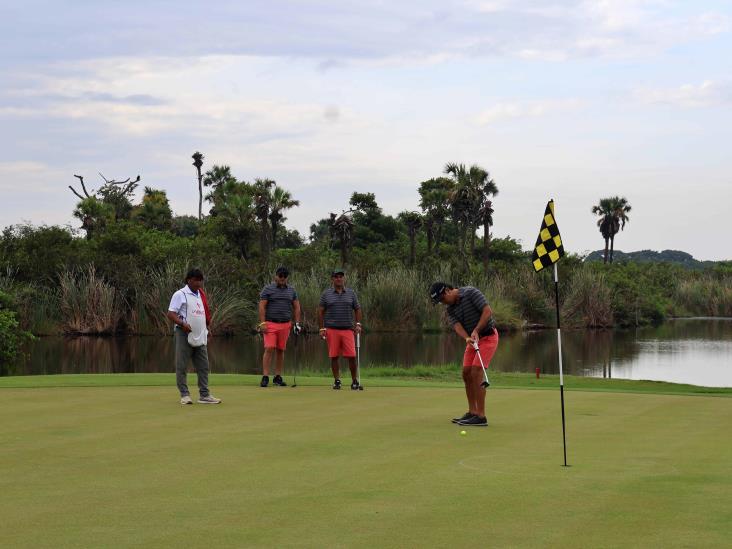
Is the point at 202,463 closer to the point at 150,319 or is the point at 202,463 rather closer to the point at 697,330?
the point at 150,319

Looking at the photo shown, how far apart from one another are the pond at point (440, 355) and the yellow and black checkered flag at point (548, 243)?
837 inches

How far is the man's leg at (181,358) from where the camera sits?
1443cm

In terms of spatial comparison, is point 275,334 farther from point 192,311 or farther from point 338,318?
point 192,311

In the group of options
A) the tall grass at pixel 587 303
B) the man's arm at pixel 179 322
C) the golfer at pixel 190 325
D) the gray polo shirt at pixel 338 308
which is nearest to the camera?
the man's arm at pixel 179 322

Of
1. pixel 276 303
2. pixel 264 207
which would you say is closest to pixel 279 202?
pixel 264 207

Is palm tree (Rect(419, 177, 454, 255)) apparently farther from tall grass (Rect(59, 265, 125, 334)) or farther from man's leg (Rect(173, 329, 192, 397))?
man's leg (Rect(173, 329, 192, 397))

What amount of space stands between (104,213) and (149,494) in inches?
2769

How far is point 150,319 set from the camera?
51.3 m

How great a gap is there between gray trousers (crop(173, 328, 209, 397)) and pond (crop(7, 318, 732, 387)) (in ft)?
52.4

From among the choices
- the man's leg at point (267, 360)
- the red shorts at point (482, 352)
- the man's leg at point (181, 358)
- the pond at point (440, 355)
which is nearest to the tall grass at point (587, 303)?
the pond at point (440, 355)

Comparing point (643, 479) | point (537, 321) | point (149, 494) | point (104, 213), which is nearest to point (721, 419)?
point (643, 479)

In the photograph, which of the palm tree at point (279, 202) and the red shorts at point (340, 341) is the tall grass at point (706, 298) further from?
the red shorts at point (340, 341)

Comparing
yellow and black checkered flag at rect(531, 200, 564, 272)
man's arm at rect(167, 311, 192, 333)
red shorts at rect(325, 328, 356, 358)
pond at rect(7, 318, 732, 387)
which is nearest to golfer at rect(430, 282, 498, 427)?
yellow and black checkered flag at rect(531, 200, 564, 272)

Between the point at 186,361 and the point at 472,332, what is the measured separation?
4.37 meters
